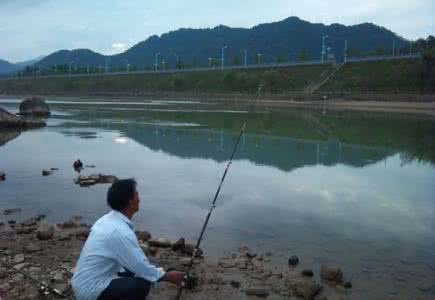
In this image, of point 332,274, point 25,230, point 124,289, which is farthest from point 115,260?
point 25,230

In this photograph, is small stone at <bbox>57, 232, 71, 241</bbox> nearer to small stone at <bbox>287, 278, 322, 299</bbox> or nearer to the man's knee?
small stone at <bbox>287, 278, 322, 299</bbox>

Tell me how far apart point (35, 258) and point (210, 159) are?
47.6ft

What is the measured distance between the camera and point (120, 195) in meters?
4.52

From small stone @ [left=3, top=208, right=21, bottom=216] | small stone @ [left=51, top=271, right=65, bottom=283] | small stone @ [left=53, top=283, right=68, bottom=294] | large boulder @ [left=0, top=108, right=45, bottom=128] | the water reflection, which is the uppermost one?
large boulder @ [left=0, top=108, right=45, bottom=128]

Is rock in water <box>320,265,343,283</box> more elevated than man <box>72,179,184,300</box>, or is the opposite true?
man <box>72,179,184,300</box>

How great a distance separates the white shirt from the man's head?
7 centimetres

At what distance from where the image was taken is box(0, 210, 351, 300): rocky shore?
25.2ft

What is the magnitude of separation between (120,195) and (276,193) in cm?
1213

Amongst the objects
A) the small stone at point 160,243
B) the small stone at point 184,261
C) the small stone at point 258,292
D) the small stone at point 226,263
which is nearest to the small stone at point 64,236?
the small stone at point 160,243

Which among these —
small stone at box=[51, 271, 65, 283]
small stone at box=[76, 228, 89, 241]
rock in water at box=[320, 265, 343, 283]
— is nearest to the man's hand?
small stone at box=[51, 271, 65, 283]

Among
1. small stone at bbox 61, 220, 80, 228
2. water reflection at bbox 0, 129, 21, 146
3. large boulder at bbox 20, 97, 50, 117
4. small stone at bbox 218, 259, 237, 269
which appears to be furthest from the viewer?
large boulder at bbox 20, 97, 50, 117

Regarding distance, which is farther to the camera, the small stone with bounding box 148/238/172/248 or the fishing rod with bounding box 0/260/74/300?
the small stone with bounding box 148/238/172/248

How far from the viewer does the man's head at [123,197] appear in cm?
452

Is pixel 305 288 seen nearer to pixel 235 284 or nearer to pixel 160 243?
pixel 235 284
